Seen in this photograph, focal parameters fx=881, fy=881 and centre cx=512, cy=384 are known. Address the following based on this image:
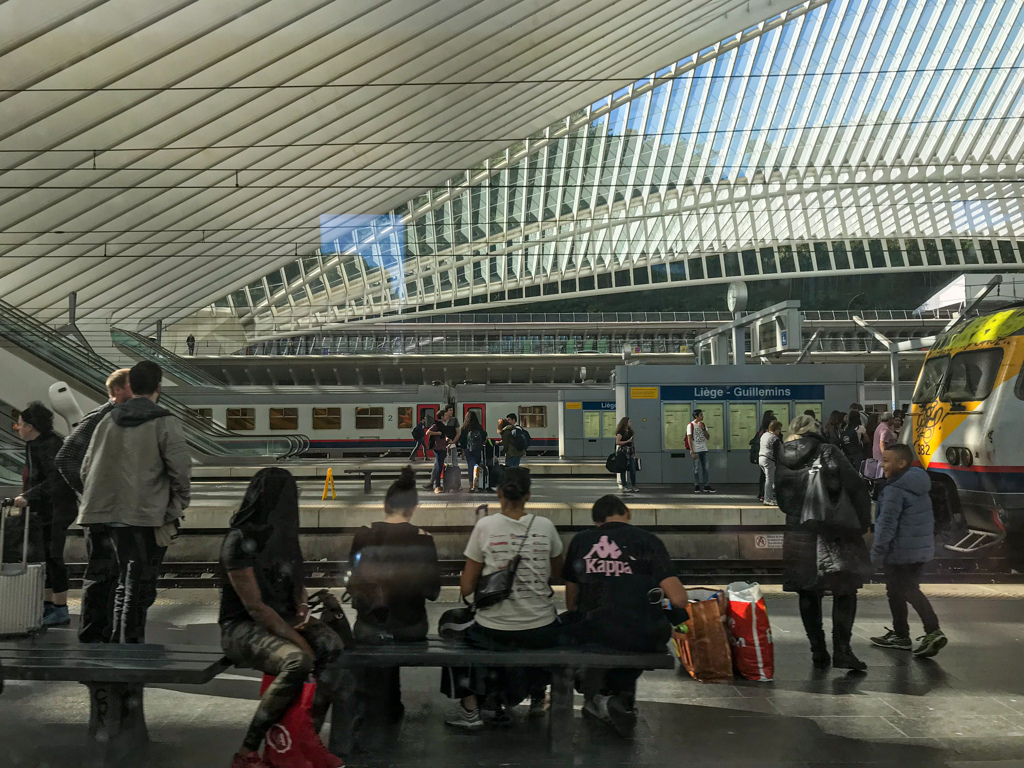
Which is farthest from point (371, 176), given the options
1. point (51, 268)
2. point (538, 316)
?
point (51, 268)

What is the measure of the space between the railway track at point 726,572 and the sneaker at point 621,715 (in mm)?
4428

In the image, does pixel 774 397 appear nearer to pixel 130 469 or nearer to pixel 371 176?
pixel 371 176

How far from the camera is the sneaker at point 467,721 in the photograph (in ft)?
14.4

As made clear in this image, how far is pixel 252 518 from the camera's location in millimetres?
3832

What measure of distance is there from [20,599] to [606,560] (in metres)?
3.22

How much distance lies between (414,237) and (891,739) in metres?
8.46

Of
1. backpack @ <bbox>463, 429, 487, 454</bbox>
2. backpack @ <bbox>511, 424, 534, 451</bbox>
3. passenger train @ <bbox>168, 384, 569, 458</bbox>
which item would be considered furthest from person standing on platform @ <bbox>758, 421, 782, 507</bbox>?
passenger train @ <bbox>168, 384, 569, 458</bbox>

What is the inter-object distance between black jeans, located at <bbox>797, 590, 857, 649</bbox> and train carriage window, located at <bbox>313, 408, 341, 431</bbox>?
2106 centimetres

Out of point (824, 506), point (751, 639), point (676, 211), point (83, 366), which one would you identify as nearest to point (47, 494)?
point (751, 639)

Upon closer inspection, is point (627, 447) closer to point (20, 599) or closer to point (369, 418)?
point (20, 599)

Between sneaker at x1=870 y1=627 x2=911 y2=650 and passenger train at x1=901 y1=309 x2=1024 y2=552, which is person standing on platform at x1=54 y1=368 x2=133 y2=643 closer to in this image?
sneaker at x1=870 y1=627 x2=911 y2=650

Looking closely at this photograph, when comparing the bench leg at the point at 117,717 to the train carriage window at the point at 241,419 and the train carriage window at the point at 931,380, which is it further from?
the train carriage window at the point at 241,419

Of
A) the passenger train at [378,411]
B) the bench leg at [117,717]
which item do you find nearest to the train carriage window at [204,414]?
the passenger train at [378,411]

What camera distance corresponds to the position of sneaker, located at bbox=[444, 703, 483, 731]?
14.4ft
